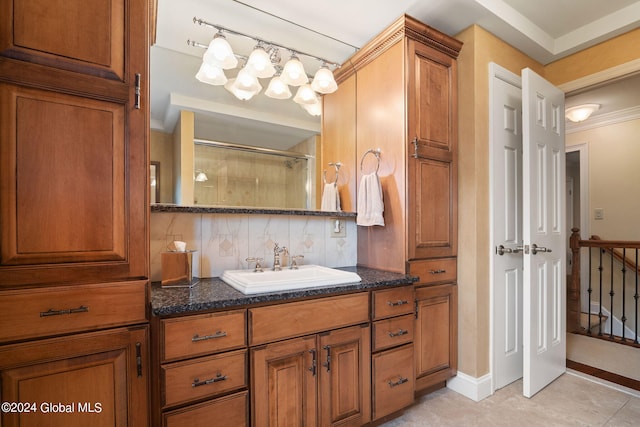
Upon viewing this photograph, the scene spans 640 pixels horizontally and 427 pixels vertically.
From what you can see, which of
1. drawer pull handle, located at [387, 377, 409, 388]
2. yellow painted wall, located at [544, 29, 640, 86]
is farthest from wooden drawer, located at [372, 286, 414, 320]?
yellow painted wall, located at [544, 29, 640, 86]

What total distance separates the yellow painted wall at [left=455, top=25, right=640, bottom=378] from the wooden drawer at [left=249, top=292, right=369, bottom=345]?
0.86 m

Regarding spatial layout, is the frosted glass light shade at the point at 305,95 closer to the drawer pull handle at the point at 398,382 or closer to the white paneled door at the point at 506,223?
the white paneled door at the point at 506,223

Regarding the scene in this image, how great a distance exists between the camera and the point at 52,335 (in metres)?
1.01

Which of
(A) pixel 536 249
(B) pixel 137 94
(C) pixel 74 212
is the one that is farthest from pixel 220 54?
(A) pixel 536 249

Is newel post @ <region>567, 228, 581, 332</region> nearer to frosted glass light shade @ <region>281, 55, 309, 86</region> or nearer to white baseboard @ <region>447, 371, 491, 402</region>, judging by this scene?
white baseboard @ <region>447, 371, 491, 402</region>

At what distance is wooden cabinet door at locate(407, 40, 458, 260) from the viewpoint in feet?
6.20

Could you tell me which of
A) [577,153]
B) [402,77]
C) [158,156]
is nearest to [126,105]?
[158,156]

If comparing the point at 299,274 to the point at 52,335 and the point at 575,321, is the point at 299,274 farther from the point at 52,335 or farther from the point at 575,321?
the point at 575,321

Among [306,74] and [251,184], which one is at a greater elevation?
[306,74]

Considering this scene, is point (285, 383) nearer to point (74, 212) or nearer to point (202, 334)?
point (202, 334)

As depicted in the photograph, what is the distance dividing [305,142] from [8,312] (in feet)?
5.65

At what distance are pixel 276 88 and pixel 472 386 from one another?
7.63 ft

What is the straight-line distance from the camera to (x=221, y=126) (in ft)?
6.18

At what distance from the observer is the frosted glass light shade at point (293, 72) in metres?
2.02
